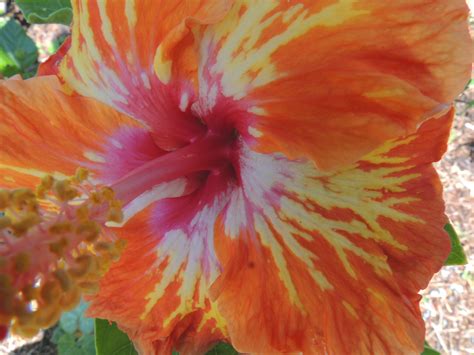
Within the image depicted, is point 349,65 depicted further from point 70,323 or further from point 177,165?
point 70,323

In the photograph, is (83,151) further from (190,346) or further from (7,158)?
(190,346)

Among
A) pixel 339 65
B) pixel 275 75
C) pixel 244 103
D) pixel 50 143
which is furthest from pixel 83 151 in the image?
pixel 339 65

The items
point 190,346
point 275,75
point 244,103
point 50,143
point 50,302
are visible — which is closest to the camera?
point 50,302

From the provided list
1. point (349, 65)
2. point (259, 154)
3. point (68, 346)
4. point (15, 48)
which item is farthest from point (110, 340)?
point (15, 48)

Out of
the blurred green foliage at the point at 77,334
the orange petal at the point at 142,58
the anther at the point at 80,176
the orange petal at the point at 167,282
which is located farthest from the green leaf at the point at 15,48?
the anther at the point at 80,176

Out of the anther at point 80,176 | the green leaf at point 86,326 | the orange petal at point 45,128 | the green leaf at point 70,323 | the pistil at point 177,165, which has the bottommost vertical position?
the green leaf at point 86,326

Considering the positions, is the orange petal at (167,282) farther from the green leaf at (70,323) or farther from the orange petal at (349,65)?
the green leaf at (70,323)

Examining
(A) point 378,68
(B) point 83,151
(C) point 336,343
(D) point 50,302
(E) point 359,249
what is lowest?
(C) point 336,343
